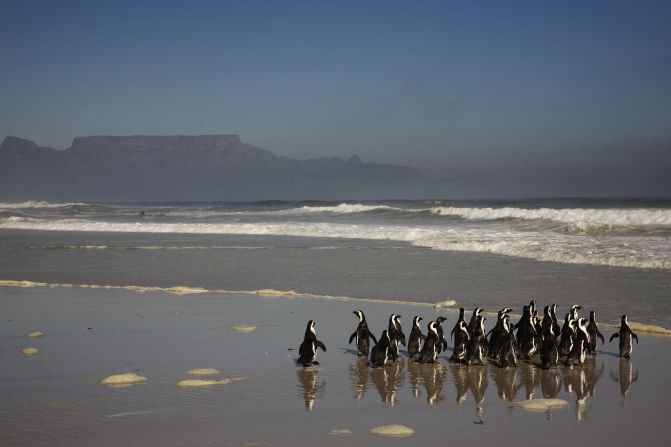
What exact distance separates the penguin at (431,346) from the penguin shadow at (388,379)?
0.90ft

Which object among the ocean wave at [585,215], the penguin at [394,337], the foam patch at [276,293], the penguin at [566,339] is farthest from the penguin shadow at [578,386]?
the ocean wave at [585,215]

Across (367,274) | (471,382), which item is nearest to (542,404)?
(471,382)

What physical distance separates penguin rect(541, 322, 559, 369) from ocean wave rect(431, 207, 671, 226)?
22.0m

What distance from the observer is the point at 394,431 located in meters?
5.77

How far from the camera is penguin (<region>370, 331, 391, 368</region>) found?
8.30 meters

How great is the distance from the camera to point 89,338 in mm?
9547

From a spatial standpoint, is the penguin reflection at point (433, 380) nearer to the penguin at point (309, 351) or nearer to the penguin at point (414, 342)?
the penguin at point (414, 342)

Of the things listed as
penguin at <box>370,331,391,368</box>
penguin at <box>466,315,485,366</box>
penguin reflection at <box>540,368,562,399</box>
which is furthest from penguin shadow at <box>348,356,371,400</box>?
penguin reflection at <box>540,368,562,399</box>

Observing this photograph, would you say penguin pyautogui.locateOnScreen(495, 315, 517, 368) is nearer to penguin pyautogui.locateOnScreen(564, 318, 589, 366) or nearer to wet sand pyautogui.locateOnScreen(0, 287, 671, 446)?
wet sand pyautogui.locateOnScreen(0, 287, 671, 446)

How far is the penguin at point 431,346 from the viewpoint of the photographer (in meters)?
8.37

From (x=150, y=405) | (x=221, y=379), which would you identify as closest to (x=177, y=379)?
(x=221, y=379)

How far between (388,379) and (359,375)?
32cm

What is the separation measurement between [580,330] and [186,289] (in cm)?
834

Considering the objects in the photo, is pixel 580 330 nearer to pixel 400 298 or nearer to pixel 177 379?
pixel 177 379
